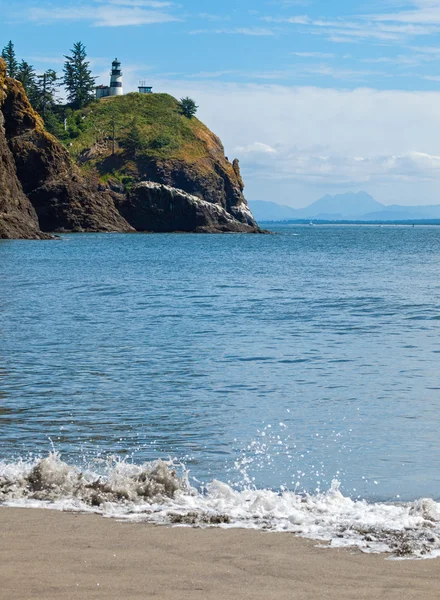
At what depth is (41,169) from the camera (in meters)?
97.9

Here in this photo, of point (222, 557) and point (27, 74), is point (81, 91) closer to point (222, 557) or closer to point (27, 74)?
point (27, 74)

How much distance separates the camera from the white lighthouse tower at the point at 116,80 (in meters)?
158

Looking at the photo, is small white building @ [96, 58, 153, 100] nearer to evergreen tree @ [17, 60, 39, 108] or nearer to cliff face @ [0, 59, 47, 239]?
evergreen tree @ [17, 60, 39, 108]

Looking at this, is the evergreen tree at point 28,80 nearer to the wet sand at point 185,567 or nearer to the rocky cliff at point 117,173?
the rocky cliff at point 117,173

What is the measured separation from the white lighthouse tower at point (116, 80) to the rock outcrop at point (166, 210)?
45.3 m

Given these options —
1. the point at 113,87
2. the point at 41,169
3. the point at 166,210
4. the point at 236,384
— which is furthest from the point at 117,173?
the point at 236,384

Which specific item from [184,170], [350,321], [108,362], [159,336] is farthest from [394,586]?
[184,170]

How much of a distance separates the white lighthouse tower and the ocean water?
137829 mm

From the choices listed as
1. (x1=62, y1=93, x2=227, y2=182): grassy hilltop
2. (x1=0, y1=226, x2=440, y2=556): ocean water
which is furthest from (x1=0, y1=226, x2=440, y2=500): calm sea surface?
(x1=62, y1=93, x2=227, y2=182): grassy hilltop

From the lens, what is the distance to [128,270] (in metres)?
45.7

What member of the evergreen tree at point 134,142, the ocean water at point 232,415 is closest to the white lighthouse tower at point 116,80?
the evergreen tree at point 134,142

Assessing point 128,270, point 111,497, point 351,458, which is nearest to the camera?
point 111,497

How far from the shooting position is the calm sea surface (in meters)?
9.29

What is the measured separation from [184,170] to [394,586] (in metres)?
127
